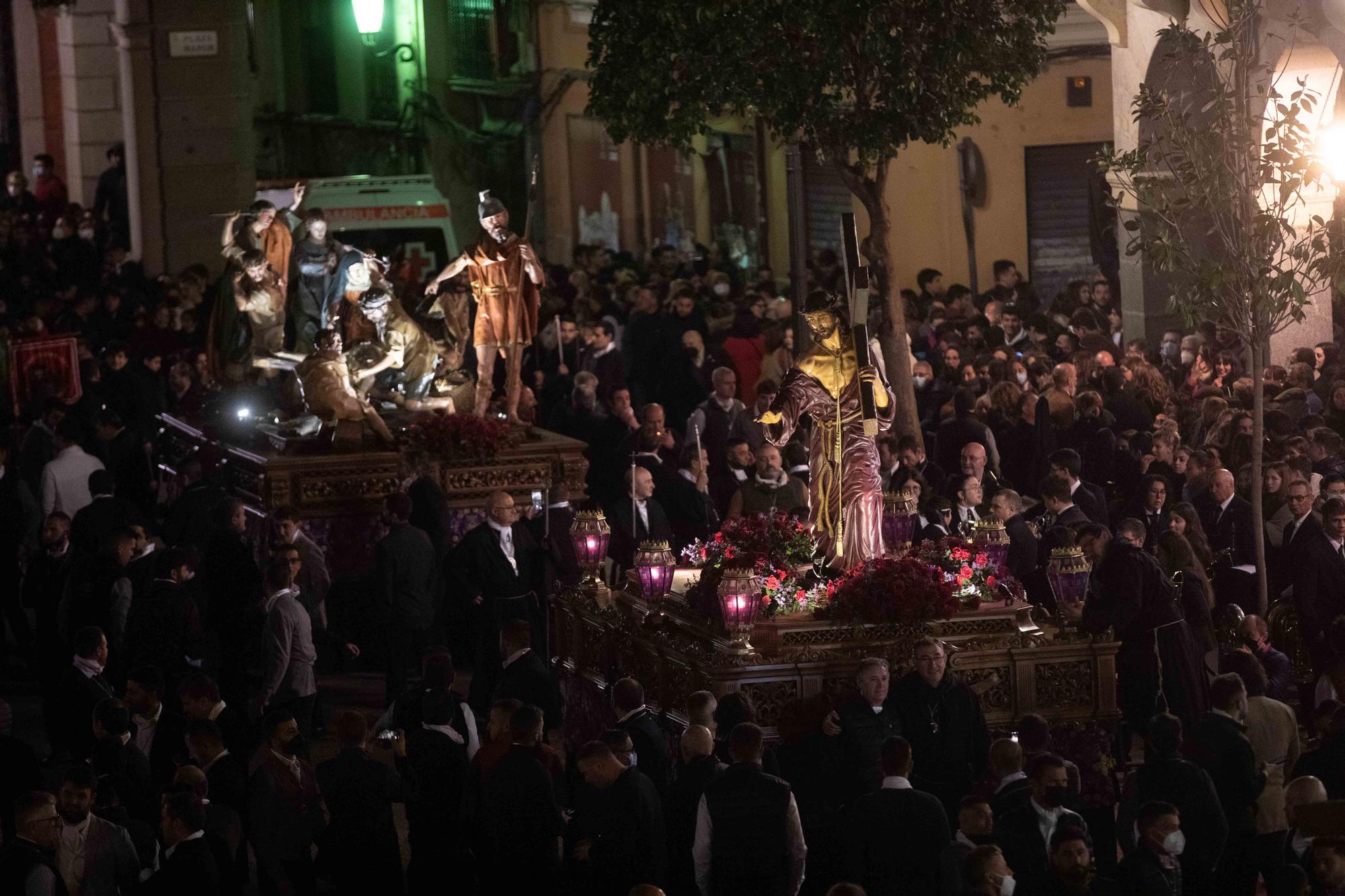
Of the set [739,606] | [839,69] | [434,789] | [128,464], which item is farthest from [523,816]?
[839,69]

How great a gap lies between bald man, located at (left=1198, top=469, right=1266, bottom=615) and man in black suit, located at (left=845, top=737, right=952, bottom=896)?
4.64 metres

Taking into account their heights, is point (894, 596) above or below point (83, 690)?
above

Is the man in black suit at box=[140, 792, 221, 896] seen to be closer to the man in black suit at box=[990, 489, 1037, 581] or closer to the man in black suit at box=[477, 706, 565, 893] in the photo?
the man in black suit at box=[477, 706, 565, 893]

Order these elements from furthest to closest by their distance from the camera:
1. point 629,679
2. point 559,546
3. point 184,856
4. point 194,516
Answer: point 194,516 → point 559,546 → point 629,679 → point 184,856

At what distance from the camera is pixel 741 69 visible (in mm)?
18297

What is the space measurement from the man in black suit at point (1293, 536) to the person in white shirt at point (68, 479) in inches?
316

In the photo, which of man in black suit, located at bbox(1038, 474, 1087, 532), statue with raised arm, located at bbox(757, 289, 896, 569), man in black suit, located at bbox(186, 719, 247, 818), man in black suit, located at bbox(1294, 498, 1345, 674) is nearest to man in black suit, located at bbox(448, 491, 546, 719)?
statue with raised arm, located at bbox(757, 289, 896, 569)

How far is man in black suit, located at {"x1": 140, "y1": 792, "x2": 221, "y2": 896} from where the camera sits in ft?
30.7

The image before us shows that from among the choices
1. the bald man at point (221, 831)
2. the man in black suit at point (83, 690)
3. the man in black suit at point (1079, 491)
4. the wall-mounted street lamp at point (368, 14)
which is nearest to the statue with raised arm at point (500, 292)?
the man in black suit at point (1079, 491)

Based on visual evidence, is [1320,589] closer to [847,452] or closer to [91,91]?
[847,452]

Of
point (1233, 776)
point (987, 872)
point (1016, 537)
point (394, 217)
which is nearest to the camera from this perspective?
point (987, 872)

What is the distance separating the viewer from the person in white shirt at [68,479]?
55.3 feet

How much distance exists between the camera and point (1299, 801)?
9.05m

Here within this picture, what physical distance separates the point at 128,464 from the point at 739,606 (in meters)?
7.57
